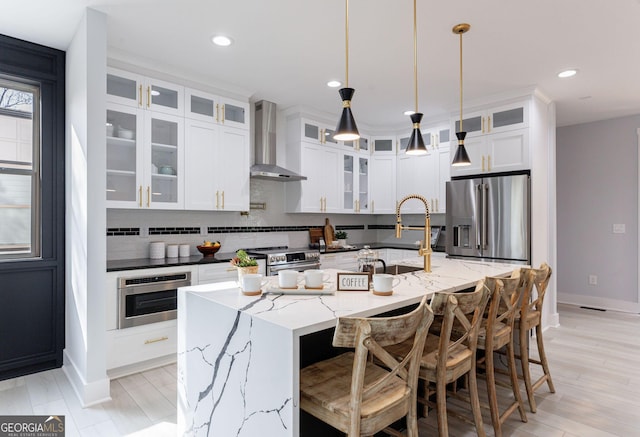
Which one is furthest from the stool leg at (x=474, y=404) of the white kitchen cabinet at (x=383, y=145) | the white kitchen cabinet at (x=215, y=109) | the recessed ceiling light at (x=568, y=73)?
the white kitchen cabinet at (x=383, y=145)

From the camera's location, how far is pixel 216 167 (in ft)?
12.8

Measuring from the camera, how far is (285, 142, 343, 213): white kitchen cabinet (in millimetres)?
4738

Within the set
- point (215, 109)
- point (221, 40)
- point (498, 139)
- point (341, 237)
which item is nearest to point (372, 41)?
point (221, 40)

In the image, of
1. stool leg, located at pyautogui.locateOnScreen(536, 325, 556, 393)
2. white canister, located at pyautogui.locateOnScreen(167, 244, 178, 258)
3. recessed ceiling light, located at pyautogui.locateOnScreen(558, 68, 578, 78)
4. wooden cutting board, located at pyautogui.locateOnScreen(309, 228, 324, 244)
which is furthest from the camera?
wooden cutting board, located at pyautogui.locateOnScreen(309, 228, 324, 244)

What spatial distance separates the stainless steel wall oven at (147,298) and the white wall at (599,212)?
216 inches

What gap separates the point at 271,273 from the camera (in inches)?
156

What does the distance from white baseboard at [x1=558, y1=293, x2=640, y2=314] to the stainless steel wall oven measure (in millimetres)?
5494

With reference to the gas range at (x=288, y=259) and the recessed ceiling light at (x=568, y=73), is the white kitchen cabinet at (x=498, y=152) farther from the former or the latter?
the gas range at (x=288, y=259)

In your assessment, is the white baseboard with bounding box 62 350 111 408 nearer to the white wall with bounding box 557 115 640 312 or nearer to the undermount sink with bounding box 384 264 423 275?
the undermount sink with bounding box 384 264 423 275

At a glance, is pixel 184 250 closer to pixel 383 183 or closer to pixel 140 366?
pixel 140 366

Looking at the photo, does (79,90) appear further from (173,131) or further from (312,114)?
(312,114)

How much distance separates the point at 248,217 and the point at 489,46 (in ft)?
10.1

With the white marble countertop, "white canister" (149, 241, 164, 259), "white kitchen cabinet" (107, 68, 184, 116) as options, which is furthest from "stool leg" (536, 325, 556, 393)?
"white kitchen cabinet" (107, 68, 184, 116)

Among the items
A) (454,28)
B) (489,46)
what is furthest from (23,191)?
(489,46)
